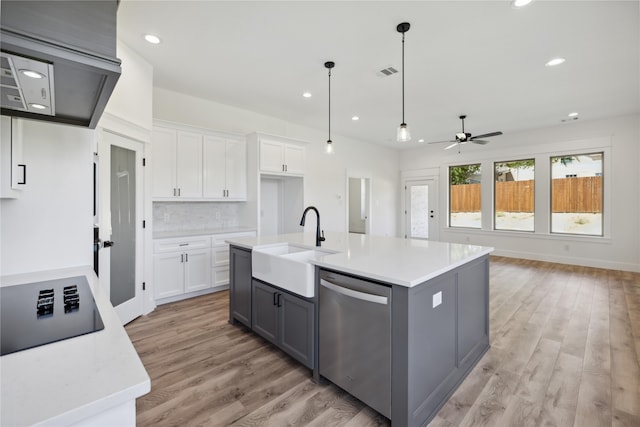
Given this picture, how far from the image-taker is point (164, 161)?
3822 mm

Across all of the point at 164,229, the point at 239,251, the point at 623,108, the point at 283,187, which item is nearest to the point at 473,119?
the point at 623,108

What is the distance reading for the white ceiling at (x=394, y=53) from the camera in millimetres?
2459

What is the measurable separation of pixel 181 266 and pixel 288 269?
2.25m

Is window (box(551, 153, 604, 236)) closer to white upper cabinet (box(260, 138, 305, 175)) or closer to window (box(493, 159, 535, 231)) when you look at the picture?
window (box(493, 159, 535, 231))

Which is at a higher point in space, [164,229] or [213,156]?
[213,156]

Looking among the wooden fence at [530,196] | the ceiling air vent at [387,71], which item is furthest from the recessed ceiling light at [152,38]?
the wooden fence at [530,196]

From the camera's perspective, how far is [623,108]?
4957 mm

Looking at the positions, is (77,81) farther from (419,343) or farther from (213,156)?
(213,156)

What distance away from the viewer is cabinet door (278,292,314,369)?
210 centimetres

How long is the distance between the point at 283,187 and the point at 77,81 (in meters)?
4.79

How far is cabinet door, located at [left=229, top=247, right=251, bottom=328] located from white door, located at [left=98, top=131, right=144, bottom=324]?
1.17m

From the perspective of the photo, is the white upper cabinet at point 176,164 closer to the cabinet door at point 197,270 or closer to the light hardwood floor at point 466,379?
the cabinet door at point 197,270

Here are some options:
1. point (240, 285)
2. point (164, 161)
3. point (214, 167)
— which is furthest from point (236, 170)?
point (240, 285)

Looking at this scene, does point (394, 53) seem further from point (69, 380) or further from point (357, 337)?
point (69, 380)
